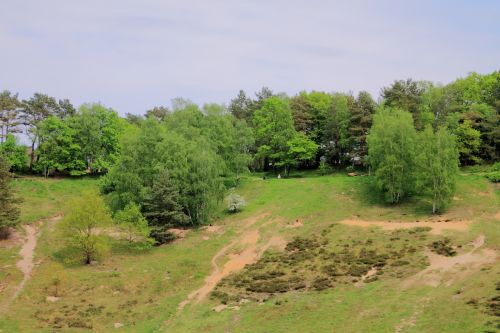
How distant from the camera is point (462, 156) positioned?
276ft

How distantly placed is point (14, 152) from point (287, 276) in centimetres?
6497

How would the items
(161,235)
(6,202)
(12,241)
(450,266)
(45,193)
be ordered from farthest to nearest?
(45,193), (161,235), (12,241), (6,202), (450,266)

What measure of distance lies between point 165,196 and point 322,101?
50.6 m

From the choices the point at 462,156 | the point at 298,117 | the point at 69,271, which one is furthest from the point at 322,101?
the point at 69,271

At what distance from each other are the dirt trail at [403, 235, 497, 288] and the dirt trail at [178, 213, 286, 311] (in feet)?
61.5

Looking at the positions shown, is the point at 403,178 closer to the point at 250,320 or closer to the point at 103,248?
the point at 250,320

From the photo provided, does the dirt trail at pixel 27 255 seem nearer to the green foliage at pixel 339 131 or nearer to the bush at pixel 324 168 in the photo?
the bush at pixel 324 168

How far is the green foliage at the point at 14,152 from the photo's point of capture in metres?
90.4

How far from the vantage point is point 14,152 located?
300 ft

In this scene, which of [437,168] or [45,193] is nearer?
[437,168]

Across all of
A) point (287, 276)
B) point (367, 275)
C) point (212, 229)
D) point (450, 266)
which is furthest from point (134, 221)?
point (450, 266)

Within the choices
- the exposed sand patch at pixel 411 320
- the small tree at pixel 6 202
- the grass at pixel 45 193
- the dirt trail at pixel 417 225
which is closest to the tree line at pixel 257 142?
the grass at pixel 45 193

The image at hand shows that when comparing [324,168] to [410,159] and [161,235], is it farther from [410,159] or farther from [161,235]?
[161,235]

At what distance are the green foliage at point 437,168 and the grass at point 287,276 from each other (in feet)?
8.26
